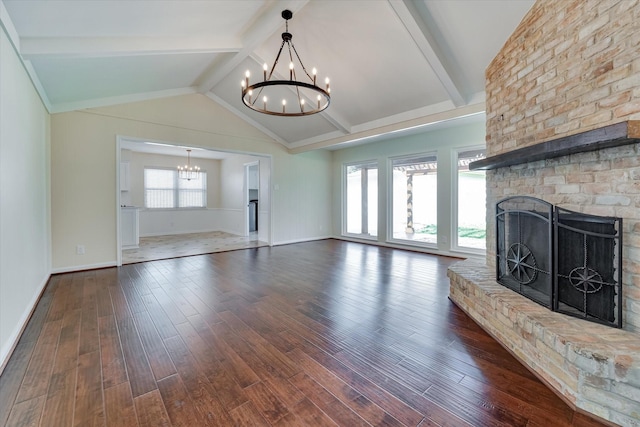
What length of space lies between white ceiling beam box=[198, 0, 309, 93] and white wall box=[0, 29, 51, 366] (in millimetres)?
2361

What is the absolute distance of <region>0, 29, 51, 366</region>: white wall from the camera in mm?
2102

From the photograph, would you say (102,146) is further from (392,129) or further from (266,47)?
(392,129)

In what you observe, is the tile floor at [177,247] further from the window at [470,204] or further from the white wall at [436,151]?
the window at [470,204]

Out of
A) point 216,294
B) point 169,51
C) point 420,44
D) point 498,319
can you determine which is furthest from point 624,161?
point 169,51

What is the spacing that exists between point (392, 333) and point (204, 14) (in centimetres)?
389

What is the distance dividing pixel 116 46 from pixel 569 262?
481cm

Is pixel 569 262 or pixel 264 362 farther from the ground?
pixel 569 262

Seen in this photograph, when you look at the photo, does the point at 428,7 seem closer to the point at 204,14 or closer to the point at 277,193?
the point at 204,14

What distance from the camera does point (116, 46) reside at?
10.0ft

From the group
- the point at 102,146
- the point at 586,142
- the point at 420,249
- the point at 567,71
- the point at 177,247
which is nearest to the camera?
the point at 586,142

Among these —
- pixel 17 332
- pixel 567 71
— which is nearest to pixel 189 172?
pixel 17 332

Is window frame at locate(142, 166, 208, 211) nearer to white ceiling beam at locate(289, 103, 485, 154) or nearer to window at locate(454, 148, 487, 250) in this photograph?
white ceiling beam at locate(289, 103, 485, 154)

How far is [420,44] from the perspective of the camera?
10.6 ft

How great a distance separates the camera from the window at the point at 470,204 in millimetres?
5199
